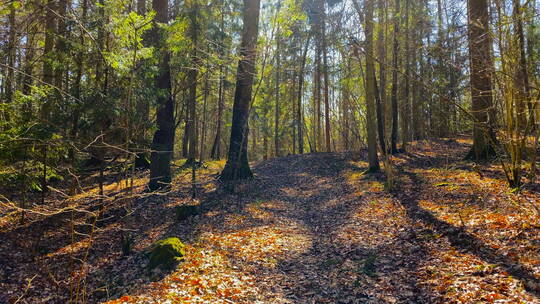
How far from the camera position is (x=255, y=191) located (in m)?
12.4

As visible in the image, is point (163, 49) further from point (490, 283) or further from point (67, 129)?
point (490, 283)

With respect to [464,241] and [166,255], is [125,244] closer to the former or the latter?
[166,255]

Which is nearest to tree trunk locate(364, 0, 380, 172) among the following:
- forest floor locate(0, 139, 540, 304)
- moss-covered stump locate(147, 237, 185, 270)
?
forest floor locate(0, 139, 540, 304)

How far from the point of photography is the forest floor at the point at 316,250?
189 inches

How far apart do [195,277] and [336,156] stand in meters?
14.1

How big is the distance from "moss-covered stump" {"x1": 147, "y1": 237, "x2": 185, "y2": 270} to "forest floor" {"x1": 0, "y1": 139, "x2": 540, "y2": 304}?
0.21m

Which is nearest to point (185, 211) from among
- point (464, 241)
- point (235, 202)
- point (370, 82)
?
point (235, 202)

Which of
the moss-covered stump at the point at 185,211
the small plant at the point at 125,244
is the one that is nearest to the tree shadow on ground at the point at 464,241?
the moss-covered stump at the point at 185,211

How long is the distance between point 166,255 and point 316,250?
3209 mm

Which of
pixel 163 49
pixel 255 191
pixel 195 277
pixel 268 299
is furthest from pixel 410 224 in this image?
pixel 163 49

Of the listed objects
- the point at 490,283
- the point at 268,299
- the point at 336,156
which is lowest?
the point at 268,299

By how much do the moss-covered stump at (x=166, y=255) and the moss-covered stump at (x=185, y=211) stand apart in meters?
2.35

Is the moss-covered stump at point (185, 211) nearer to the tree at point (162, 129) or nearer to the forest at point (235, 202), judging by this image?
the forest at point (235, 202)

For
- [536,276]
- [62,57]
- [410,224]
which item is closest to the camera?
[536,276]
